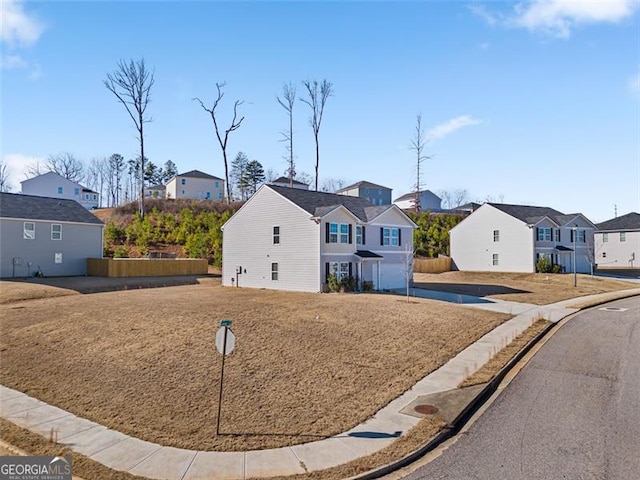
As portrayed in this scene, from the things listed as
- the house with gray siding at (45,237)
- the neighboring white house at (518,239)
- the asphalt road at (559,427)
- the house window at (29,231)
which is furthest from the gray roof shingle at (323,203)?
the house window at (29,231)

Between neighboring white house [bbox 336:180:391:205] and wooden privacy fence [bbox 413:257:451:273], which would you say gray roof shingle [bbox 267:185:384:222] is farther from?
neighboring white house [bbox 336:180:391:205]

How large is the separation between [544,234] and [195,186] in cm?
5157

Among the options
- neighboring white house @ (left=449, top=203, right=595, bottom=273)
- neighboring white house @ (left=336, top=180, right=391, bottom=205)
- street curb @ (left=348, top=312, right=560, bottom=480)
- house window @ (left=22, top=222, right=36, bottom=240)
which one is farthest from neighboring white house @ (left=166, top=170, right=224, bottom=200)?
street curb @ (left=348, top=312, right=560, bottom=480)

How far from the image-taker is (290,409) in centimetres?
896

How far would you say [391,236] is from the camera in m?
32.2

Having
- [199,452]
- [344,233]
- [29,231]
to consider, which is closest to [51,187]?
[29,231]

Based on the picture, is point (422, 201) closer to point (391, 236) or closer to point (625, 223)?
point (625, 223)

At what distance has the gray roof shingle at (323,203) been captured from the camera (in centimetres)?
2804

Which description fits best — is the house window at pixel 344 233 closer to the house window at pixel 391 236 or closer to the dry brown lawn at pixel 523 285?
the house window at pixel 391 236

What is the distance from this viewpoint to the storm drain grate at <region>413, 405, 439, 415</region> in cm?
886

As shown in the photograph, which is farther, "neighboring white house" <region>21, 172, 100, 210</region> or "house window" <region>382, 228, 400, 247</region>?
"neighboring white house" <region>21, 172, 100, 210</region>

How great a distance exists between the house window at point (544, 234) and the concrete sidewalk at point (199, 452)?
37910 millimetres

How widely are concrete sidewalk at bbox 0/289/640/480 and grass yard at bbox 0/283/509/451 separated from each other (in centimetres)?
27

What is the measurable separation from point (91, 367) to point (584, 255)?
2050 inches
